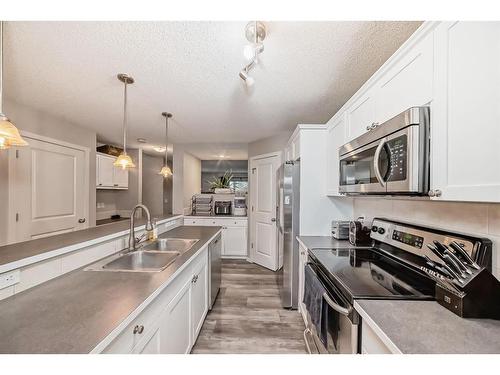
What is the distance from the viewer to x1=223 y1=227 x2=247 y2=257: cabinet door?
4270 mm

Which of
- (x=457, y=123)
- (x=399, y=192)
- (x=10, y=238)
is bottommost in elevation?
(x=10, y=238)

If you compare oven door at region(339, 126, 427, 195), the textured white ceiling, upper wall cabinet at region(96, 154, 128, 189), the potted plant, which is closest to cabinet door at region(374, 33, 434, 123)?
oven door at region(339, 126, 427, 195)

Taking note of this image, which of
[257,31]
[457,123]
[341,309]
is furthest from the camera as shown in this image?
[257,31]

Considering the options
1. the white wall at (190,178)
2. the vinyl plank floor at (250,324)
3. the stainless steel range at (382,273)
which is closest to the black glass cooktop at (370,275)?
the stainless steel range at (382,273)

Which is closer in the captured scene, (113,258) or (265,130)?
(113,258)

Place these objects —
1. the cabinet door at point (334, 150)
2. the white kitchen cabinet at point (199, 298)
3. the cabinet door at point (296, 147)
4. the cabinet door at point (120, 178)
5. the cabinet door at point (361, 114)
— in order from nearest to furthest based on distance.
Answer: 1. the cabinet door at point (361, 114)
2. the white kitchen cabinet at point (199, 298)
3. the cabinet door at point (334, 150)
4. the cabinet door at point (296, 147)
5. the cabinet door at point (120, 178)

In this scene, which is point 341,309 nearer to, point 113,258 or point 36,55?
point 113,258

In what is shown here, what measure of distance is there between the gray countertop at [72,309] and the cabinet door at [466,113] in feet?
4.30

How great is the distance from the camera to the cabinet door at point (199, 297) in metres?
1.71

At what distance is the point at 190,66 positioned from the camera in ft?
5.37

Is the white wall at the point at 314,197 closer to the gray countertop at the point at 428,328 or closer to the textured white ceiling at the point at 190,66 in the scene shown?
the textured white ceiling at the point at 190,66

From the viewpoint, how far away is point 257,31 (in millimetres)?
1197
